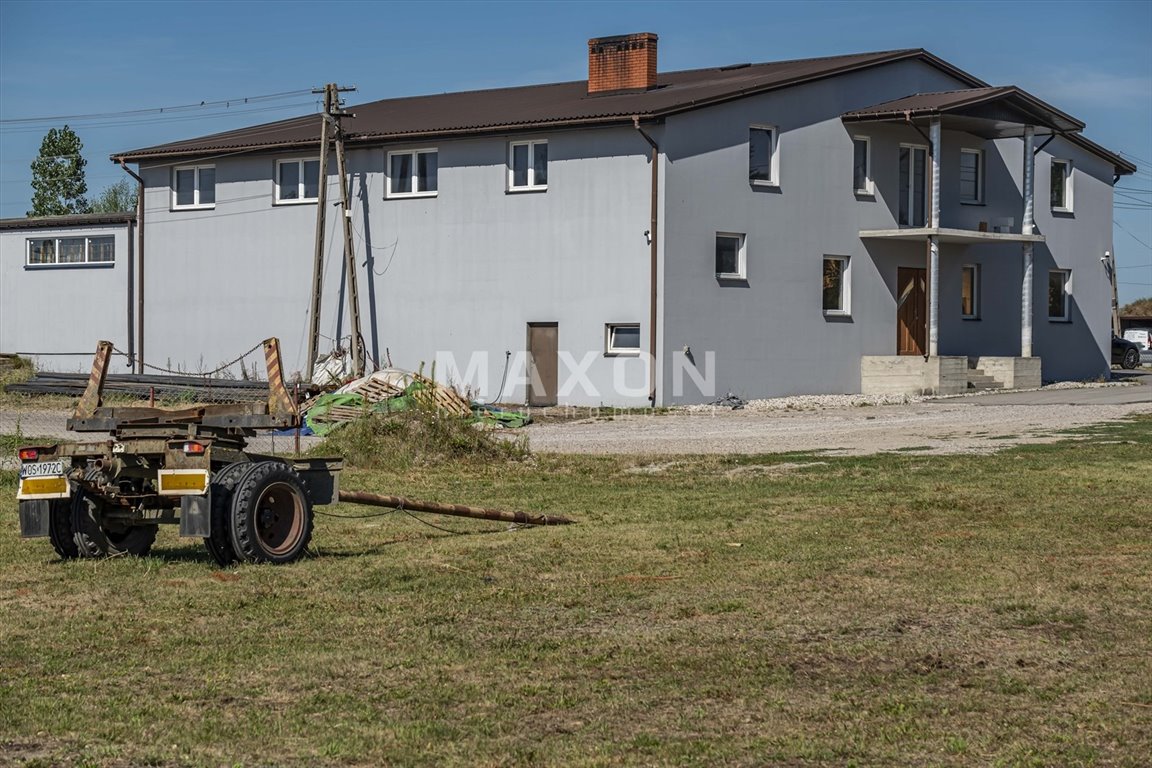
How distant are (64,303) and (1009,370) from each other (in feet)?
86.1

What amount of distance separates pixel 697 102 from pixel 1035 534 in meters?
22.3

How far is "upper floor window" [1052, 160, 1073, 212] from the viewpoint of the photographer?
45812mm

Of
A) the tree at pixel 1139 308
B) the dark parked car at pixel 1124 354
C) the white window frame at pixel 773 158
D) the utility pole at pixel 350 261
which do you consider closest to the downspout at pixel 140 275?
the utility pole at pixel 350 261

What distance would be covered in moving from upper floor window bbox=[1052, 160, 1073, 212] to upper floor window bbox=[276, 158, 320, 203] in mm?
20782

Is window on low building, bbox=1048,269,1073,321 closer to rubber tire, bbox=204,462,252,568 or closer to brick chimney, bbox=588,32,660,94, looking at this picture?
brick chimney, bbox=588,32,660,94

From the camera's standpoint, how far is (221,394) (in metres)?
36.0

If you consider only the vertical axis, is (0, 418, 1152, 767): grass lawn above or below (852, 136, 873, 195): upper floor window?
below

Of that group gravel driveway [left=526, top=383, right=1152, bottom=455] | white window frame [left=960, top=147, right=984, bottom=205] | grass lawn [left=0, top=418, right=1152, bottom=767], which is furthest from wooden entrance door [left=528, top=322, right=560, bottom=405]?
grass lawn [left=0, top=418, right=1152, bottom=767]

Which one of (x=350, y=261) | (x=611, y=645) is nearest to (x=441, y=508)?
(x=611, y=645)

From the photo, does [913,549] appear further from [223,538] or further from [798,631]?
[223,538]

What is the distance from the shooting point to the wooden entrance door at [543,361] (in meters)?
36.3

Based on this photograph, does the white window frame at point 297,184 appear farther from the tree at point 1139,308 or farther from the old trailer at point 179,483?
the tree at point 1139,308

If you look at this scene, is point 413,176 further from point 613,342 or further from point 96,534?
point 96,534

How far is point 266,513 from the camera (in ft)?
39.0
